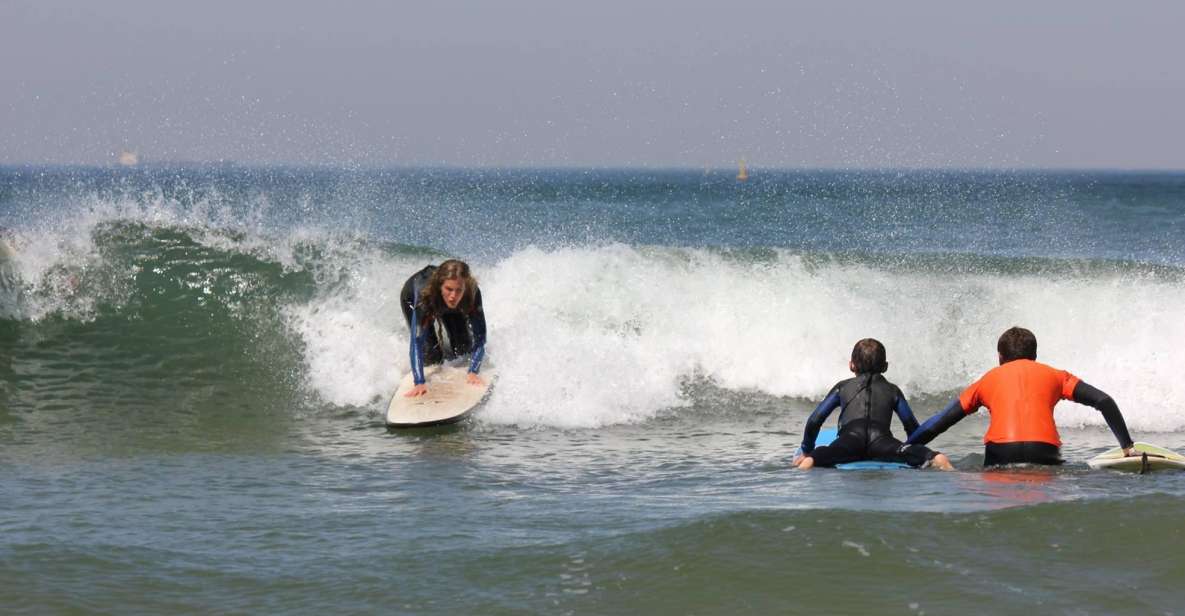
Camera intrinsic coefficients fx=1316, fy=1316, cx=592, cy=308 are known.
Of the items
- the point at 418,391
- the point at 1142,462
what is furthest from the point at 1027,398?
the point at 418,391

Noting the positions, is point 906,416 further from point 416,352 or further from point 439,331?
point 439,331

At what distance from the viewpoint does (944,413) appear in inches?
292

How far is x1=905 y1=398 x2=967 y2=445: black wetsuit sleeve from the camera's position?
24.2 ft

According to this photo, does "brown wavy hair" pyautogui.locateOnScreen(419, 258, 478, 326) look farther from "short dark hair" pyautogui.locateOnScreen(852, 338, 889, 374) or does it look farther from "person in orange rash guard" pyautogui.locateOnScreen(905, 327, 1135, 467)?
"person in orange rash guard" pyautogui.locateOnScreen(905, 327, 1135, 467)

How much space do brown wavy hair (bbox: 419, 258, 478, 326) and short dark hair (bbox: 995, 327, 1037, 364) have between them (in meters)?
4.13

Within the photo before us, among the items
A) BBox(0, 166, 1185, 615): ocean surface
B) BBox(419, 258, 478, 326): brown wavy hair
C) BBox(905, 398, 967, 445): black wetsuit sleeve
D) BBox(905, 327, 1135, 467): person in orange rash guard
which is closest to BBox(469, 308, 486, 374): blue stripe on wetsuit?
BBox(419, 258, 478, 326): brown wavy hair

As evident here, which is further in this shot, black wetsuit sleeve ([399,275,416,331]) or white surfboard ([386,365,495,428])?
black wetsuit sleeve ([399,275,416,331])

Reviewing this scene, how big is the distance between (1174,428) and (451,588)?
759cm

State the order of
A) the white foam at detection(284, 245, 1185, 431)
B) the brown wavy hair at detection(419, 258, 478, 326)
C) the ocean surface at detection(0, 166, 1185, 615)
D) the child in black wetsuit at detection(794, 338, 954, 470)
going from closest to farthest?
the ocean surface at detection(0, 166, 1185, 615), the child in black wetsuit at detection(794, 338, 954, 470), the brown wavy hair at detection(419, 258, 478, 326), the white foam at detection(284, 245, 1185, 431)

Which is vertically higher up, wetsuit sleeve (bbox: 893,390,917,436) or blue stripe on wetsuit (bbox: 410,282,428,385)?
blue stripe on wetsuit (bbox: 410,282,428,385)

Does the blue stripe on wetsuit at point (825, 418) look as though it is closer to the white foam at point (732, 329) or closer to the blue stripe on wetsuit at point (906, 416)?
the blue stripe on wetsuit at point (906, 416)

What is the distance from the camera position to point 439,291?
10039 millimetres

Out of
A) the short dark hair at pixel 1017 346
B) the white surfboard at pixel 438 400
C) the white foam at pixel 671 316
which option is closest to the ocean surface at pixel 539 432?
the white foam at pixel 671 316

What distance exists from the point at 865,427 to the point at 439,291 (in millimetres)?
3725
